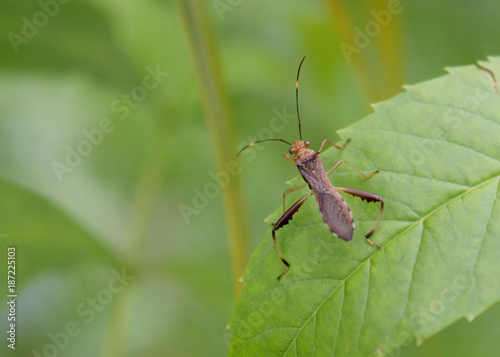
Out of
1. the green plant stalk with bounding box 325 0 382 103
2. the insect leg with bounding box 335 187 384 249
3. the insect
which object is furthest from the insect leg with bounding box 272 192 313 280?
the green plant stalk with bounding box 325 0 382 103

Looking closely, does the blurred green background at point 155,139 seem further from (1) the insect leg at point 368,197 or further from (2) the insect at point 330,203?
(1) the insect leg at point 368,197

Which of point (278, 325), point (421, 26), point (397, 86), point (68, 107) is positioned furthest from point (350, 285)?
point (421, 26)

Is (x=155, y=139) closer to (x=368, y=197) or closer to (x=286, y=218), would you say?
(x=286, y=218)

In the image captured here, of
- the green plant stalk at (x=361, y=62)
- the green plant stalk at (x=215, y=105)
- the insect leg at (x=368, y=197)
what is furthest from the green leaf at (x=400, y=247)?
the green plant stalk at (x=361, y=62)

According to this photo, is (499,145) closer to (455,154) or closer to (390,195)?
(455,154)

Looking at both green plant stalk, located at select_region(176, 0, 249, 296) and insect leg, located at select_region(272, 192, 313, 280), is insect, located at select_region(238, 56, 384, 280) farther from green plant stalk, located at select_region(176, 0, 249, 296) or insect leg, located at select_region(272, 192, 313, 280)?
green plant stalk, located at select_region(176, 0, 249, 296)
